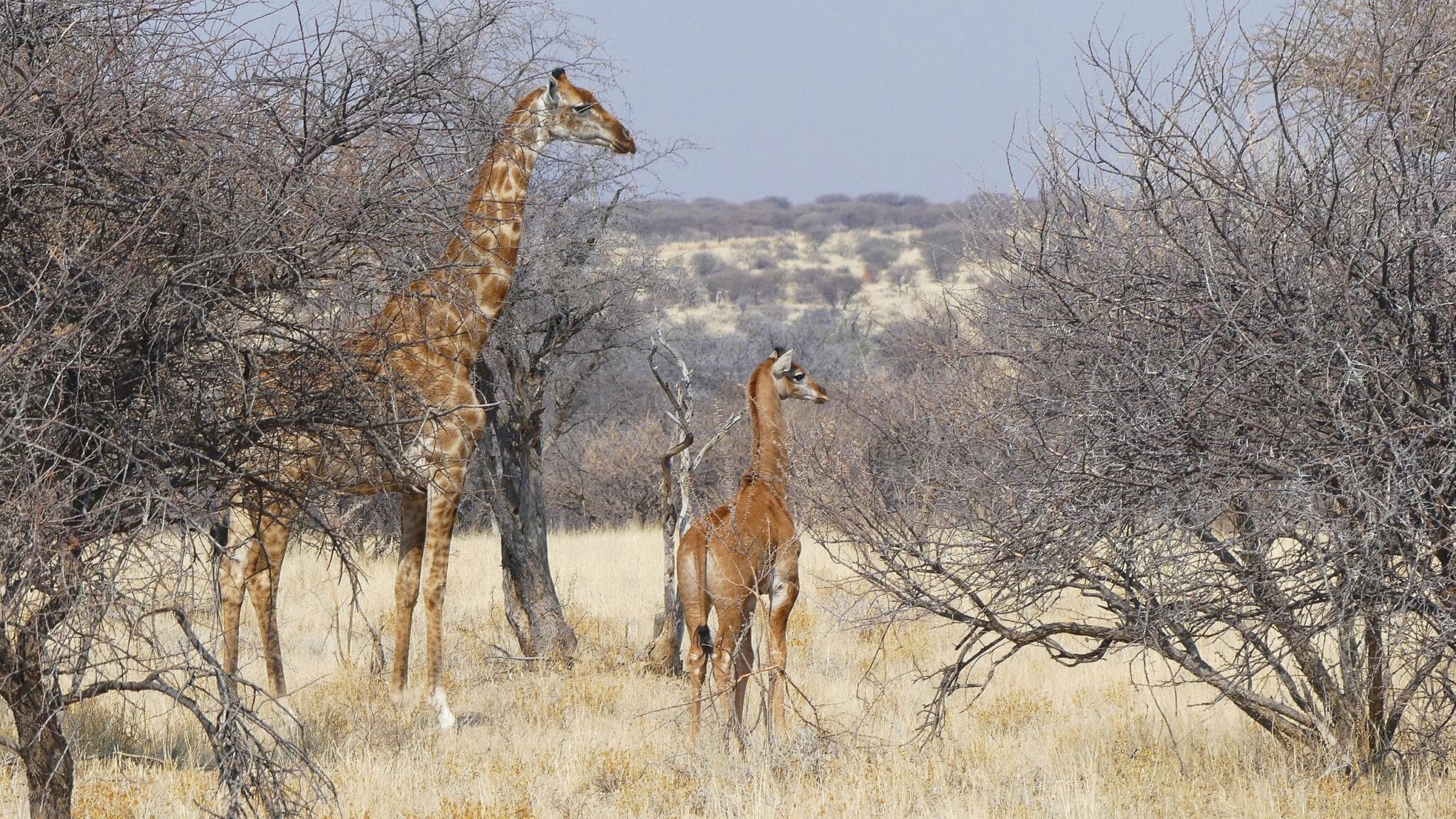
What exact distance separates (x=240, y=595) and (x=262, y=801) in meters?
4.37

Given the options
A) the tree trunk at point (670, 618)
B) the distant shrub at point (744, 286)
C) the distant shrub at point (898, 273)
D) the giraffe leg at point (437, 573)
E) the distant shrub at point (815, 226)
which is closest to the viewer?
the giraffe leg at point (437, 573)

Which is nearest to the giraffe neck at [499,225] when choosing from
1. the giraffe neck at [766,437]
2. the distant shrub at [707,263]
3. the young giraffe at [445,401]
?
the young giraffe at [445,401]

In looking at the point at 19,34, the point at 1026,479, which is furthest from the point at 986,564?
the point at 19,34

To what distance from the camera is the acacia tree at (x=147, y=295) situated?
4.14 meters

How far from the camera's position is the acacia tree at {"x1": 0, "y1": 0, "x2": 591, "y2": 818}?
4.14 m

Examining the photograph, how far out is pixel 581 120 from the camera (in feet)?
27.2

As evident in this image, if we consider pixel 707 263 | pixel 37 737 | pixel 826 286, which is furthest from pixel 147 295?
pixel 707 263

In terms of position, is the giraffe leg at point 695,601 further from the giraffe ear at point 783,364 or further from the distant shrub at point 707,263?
the distant shrub at point 707,263

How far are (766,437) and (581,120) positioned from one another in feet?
7.26

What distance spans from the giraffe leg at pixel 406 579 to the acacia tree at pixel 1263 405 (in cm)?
321

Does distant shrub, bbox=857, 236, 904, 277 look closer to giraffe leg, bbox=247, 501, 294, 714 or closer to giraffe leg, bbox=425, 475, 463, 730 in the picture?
giraffe leg, bbox=247, 501, 294, 714

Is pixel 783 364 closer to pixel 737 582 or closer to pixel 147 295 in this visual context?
pixel 737 582

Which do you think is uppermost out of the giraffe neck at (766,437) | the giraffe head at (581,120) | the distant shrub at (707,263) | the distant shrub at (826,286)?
the distant shrub at (707,263)

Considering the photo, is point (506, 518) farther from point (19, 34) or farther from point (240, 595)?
point (19, 34)
